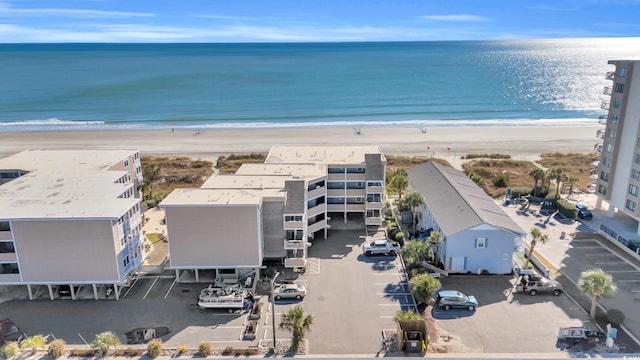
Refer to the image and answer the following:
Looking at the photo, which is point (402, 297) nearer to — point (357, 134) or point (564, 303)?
point (564, 303)

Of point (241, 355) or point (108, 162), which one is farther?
point (108, 162)

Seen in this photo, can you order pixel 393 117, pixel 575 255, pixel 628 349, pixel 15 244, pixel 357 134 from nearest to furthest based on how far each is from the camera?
pixel 628 349 < pixel 15 244 < pixel 575 255 < pixel 357 134 < pixel 393 117

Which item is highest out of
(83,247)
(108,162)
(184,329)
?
(108,162)

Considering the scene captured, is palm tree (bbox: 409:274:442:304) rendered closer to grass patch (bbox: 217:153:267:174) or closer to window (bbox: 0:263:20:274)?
window (bbox: 0:263:20:274)

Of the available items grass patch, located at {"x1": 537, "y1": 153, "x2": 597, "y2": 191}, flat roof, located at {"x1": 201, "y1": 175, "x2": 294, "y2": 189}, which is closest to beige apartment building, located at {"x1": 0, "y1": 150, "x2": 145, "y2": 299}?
flat roof, located at {"x1": 201, "y1": 175, "x2": 294, "y2": 189}

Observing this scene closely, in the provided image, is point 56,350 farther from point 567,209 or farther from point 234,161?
point 234,161

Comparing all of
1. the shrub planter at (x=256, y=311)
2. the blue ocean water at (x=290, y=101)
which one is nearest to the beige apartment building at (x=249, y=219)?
the shrub planter at (x=256, y=311)

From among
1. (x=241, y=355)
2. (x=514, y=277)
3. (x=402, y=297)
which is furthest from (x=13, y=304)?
(x=514, y=277)

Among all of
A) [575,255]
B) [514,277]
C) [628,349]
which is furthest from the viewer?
[575,255]

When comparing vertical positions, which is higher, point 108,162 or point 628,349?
point 108,162
